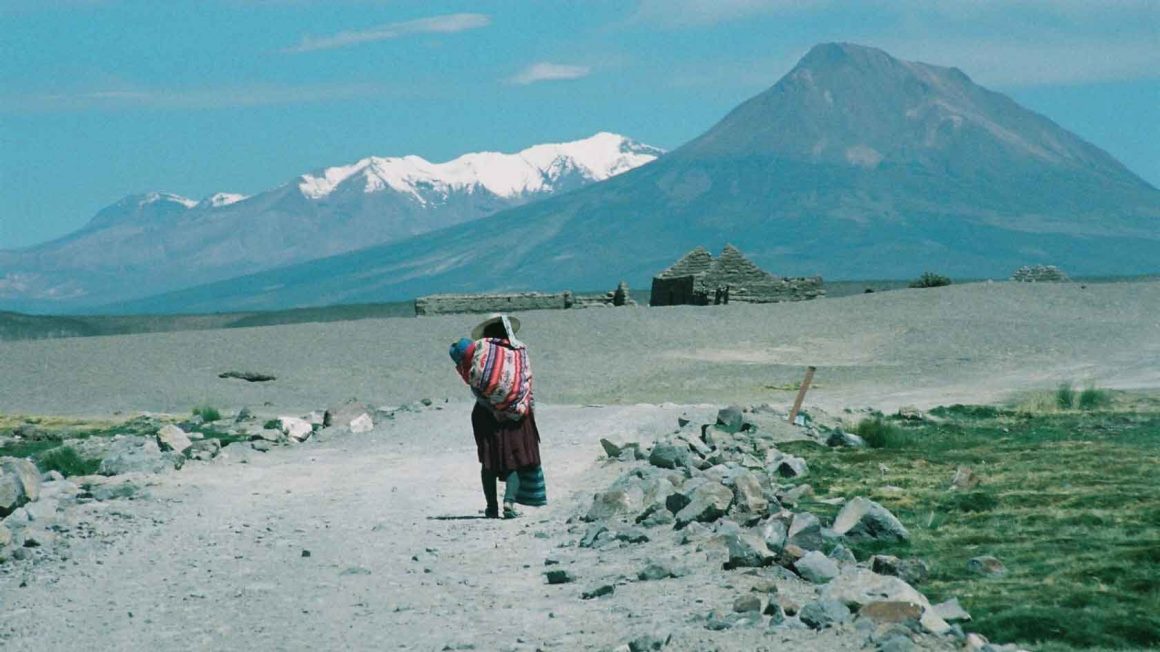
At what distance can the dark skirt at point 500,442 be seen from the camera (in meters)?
12.3

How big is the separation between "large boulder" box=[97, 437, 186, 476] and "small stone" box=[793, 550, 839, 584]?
8320mm

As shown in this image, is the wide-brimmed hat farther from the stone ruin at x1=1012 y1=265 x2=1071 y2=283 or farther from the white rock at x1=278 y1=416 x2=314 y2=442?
the stone ruin at x1=1012 y1=265 x2=1071 y2=283

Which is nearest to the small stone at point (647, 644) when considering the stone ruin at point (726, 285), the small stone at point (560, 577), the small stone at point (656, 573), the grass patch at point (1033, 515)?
the grass patch at point (1033, 515)

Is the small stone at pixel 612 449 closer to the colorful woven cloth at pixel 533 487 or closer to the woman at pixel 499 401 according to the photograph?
the colorful woven cloth at pixel 533 487

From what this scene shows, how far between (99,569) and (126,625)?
183 centimetres

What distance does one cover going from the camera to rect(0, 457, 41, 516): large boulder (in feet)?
40.7

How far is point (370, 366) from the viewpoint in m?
32.7

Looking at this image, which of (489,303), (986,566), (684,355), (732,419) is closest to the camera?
(986,566)

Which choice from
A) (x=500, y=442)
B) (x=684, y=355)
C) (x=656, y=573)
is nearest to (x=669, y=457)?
(x=500, y=442)

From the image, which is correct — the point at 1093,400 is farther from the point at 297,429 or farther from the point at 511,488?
the point at 511,488

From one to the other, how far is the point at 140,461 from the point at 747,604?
8906 millimetres

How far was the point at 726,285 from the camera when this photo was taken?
44.7 metres

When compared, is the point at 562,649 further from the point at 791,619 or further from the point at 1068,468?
the point at 1068,468

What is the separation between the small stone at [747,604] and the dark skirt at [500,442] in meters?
4.39
